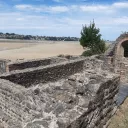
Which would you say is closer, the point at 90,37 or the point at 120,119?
the point at 120,119

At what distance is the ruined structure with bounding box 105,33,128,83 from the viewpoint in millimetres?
14344

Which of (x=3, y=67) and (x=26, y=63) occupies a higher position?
(x=26, y=63)

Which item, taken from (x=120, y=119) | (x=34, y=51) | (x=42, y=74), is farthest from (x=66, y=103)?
(x=34, y=51)

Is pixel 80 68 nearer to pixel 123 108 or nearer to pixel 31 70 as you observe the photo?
pixel 31 70

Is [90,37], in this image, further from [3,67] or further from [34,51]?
[34,51]

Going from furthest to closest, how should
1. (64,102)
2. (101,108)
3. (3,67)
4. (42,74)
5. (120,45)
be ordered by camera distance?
(120,45) → (3,67) → (42,74) → (101,108) → (64,102)

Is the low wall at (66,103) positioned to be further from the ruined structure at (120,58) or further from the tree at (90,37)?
the tree at (90,37)

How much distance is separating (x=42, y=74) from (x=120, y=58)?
6.68 metres

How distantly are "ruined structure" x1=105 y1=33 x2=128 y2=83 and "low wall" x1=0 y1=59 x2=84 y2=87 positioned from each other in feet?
7.92

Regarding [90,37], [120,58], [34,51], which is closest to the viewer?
[120,58]

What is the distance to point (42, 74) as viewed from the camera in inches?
432

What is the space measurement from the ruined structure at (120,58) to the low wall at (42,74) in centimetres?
242

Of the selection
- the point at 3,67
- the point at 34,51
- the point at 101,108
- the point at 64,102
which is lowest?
the point at 34,51

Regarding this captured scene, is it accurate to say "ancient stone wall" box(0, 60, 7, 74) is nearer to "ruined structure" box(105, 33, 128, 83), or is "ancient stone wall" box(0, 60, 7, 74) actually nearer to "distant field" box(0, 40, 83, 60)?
"ruined structure" box(105, 33, 128, 83)
